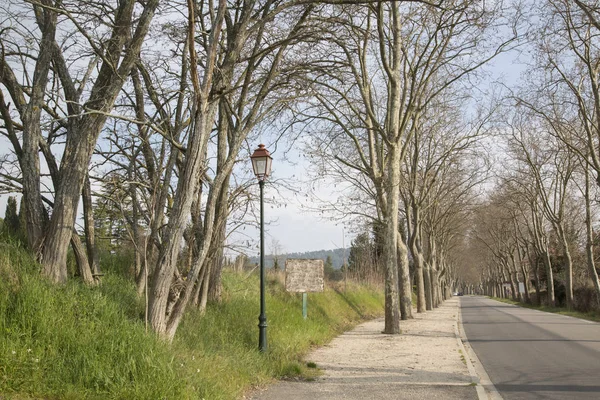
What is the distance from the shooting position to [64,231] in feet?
27.4

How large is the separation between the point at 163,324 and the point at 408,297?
15510 mm

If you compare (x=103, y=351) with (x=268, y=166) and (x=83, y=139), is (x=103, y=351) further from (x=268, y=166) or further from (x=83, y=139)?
(x=268, y=166)

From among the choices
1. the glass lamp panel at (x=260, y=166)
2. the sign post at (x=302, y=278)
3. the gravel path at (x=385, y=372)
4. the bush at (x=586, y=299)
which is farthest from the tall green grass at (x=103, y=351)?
the bush at (x=586, y=299)

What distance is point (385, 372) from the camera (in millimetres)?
9508

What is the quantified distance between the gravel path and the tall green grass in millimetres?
671

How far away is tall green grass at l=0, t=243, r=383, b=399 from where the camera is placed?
550 centimetres

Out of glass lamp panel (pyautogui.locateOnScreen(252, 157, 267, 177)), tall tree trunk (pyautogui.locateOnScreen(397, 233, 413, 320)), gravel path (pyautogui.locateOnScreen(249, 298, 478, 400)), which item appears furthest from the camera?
tall tree trunk (pyautogui.locateOnScreen(397, 233, 413, 320))

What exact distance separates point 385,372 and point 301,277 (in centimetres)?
665

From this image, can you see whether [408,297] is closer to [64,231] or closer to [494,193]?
[64,231]

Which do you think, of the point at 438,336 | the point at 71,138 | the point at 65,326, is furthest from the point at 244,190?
the point at 438,336

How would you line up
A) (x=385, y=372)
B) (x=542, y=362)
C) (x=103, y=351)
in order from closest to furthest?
(x=103, y=351) < (x=385, y=372) < (x=542, y=362)

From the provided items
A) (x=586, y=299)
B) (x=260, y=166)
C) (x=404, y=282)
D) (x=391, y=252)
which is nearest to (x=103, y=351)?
(x=260, y=166)

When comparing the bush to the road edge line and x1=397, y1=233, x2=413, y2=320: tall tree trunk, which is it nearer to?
x1=397, y1=233, x2=413, y2=320: tall tree trunk

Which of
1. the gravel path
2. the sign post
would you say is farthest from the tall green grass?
the sign post
